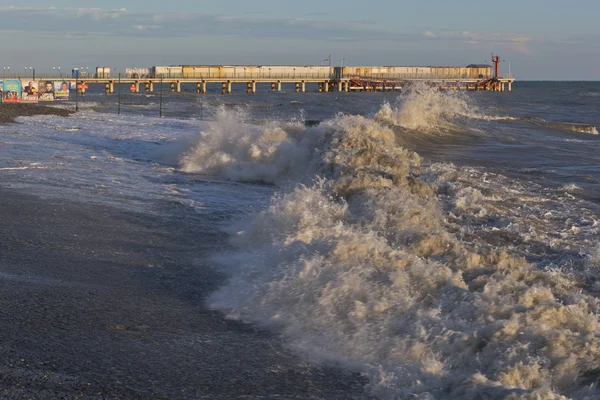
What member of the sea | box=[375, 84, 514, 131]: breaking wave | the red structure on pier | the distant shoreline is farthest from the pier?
the sea

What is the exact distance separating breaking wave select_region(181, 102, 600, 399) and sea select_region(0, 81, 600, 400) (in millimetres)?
19

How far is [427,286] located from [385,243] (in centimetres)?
136

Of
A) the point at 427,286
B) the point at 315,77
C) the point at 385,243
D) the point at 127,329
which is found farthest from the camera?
the point at 315,77

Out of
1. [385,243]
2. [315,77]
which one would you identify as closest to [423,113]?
[385,243]

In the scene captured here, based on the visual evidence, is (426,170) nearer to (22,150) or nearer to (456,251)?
(456,251)

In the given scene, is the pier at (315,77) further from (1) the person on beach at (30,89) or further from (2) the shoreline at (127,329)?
(2) the shoreline at (127,329)

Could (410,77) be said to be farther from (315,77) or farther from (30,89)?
(30,89)

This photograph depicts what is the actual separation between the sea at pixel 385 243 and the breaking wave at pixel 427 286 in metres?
0.02

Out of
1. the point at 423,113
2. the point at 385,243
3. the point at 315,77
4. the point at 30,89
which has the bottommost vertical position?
the point at 385,243

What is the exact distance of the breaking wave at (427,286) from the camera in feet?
18.0

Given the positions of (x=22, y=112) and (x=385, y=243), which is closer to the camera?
(x=385, y=243)

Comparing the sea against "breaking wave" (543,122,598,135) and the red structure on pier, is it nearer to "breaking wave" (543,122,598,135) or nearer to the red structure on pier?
"breaking wave" (543,122,598,135)

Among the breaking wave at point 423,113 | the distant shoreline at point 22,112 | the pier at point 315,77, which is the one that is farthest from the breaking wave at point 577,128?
the pier at point 315,77

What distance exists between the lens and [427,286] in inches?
279
